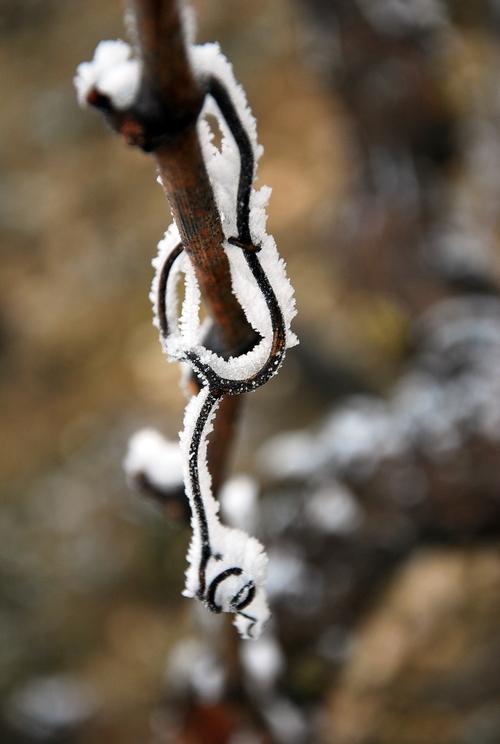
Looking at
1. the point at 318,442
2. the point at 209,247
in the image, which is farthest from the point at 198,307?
the point at 318,442

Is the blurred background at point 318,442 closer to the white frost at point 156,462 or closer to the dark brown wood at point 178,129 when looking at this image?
the white frost at point 156,462

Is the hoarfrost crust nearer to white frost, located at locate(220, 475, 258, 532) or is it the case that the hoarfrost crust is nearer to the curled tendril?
the curled tendril

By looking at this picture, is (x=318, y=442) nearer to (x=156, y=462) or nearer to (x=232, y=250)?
(x=156, y=462)

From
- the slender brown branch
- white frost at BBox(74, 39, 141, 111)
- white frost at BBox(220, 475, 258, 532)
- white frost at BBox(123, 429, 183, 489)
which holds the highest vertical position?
white frost at BBox(220, 475, 258, 532)

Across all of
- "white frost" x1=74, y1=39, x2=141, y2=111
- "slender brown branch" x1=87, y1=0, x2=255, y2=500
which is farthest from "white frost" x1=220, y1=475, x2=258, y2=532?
"white frost" x1=74, y1=39, x2=141, y2=111

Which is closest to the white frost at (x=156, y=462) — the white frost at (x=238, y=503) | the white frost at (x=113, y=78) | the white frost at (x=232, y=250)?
the white frost at (x=238, y=503)

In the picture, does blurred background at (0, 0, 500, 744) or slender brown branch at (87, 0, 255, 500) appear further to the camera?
blurred background at (0, 0, 500, 744)

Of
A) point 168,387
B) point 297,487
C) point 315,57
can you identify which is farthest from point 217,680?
point 315,57
